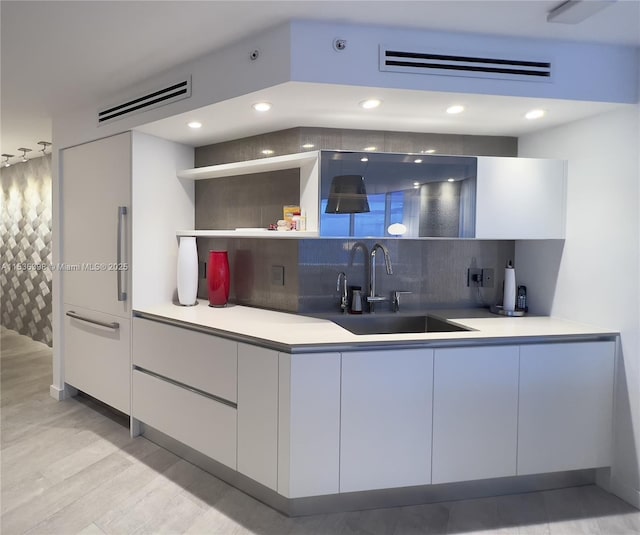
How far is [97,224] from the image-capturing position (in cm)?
307

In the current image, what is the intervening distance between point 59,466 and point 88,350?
0.92m

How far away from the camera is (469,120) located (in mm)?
2508

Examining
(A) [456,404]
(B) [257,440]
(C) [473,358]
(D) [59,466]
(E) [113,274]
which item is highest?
(E) [113,274]

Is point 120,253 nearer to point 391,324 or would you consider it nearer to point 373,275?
point 373,275

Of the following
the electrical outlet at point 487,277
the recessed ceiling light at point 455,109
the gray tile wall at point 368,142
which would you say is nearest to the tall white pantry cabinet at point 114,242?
the gray tile wall at point 368,142

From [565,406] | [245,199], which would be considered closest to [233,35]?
[245,199]

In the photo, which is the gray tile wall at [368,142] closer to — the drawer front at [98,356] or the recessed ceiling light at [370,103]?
the recessed ceiling light at [370,103]

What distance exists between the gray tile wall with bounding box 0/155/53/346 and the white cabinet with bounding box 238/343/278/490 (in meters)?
3.96

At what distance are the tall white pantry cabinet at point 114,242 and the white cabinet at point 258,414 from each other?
1.12 metres

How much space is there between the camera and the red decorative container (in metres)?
2.90

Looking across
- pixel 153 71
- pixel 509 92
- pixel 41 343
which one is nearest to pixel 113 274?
pixel 153 71

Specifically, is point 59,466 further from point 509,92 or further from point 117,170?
point 509,92

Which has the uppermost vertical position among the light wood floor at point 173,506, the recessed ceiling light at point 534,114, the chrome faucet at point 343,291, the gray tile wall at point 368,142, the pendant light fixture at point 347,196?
the recessed ceiling light at point 534,114

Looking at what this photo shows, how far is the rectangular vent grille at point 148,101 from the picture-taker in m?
2.36
